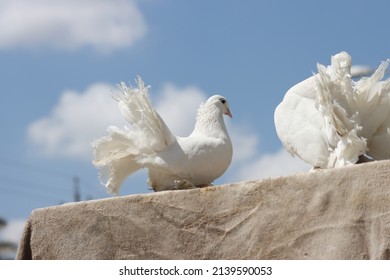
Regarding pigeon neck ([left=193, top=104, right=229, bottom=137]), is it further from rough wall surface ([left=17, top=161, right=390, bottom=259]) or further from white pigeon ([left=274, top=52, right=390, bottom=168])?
rough wall surface ([left=17, top=161, right=390, bottom=259])

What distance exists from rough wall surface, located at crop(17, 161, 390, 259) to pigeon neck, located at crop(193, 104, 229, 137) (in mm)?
472

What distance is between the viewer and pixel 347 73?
4.19 metres

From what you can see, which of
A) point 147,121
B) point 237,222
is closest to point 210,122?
point 147,121

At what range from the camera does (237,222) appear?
13.0 feet

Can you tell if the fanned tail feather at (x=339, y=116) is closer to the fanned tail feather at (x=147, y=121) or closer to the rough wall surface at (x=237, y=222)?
the rough wall surface at (x=237, y=222)

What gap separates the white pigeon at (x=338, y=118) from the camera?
4.00 metres

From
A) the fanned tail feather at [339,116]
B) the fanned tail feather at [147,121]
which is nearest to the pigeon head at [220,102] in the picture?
the fanned tail feather at [147,121]

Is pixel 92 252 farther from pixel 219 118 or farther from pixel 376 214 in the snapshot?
pixel 376 214

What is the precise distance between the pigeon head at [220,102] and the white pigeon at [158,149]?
0.04 ft

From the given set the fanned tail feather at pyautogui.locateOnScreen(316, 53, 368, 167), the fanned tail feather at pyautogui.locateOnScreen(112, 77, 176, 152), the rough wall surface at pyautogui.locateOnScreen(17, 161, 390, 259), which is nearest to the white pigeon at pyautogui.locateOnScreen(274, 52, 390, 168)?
the fanned tail feather at pyautogui.locateOnScreen(316, 53, 368, 167)

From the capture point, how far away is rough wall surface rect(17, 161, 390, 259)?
144 inches

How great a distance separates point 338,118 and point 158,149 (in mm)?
989

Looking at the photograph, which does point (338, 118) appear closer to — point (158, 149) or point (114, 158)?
point (158, 149)

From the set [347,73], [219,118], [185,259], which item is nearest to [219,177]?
[219,118]
